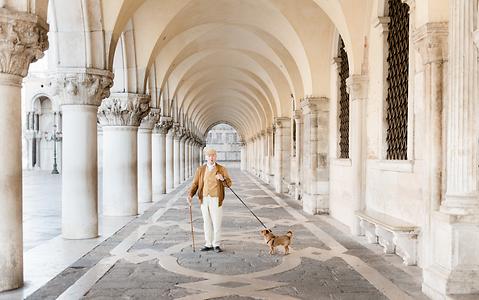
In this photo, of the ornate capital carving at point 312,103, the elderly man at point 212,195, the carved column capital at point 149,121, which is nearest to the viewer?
the elderly man at point 212,195

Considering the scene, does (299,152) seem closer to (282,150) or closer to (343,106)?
(343,106)

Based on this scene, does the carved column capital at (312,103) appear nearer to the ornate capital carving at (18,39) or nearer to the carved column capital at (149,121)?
the carved column capital at (149,121)

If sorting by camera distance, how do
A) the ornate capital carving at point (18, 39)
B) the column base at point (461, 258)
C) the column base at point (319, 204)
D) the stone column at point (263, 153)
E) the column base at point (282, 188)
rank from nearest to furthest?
the column base at point (461, 258), the ornate capital carving at point (18, 39), the column base at point (319, 204), the column base at point (282, 188), the stone column at point (263, 153)

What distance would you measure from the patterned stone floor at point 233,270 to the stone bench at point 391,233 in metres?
0.24

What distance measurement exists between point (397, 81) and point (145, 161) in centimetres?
930

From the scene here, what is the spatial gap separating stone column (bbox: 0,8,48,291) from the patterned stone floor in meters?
0.54

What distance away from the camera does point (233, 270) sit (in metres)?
6.98

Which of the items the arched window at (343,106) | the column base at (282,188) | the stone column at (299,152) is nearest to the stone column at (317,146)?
the arched window at (343,106)

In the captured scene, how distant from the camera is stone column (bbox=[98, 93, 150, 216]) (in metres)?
12.9

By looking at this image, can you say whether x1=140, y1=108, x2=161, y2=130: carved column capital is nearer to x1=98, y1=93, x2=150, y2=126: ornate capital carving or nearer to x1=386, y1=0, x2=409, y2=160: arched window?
x1=98, y1=93, x2=150, y2=126: ornate capital carving

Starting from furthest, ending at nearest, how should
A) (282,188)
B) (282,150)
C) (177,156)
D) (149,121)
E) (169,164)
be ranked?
1. (177,156)
2. (169,164)
3. (282,150)
4. (282,188)
5. (149,121)

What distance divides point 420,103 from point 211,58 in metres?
16.3

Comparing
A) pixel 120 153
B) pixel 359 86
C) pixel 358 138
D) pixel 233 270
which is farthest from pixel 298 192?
pixel 233 270

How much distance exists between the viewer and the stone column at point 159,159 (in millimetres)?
20031
